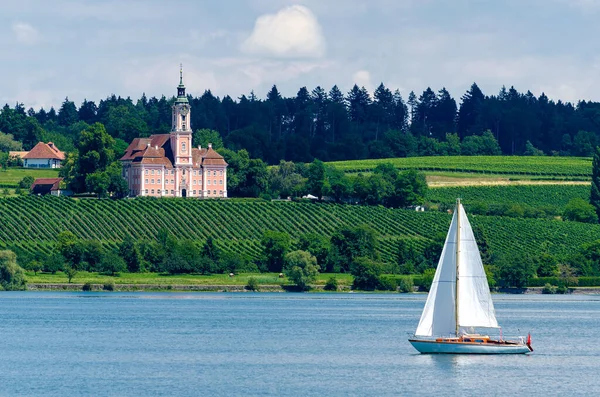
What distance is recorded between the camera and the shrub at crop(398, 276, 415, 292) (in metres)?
125

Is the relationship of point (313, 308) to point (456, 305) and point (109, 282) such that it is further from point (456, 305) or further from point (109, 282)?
point (456, 305)

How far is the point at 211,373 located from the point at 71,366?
6.87m

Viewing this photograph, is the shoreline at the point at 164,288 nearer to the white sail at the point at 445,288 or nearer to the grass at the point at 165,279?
the grass at the point at 165,279

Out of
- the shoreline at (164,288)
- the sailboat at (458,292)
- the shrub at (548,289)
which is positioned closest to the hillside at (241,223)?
the shrub at (548,289)

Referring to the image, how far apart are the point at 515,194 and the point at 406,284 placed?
68.2 metres

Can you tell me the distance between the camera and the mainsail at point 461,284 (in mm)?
59000

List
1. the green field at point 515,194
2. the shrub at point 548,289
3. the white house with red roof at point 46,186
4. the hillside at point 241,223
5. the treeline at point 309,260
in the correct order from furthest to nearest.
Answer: the green field at point 515,194, the white house with red roof at point 46,186, the hillside at point 241,223, the shrub at point 548,289, the treeline at point 309,260

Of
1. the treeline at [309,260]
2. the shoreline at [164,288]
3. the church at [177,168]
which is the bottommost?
the shoreline at [164,288]

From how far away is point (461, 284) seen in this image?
59.2 meters

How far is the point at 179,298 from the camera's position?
11694cm

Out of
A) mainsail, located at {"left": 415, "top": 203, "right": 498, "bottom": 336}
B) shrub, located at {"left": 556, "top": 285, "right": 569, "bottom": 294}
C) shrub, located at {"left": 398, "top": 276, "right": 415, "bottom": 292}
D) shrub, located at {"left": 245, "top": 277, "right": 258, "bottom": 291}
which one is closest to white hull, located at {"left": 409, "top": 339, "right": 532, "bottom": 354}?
mainsail, located at {"left": 415, "top": 203, "right": 498, "bottom": 336}

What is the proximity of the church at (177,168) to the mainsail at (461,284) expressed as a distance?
124797mm

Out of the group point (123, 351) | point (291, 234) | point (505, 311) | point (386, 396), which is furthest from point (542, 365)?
point (291, 234)

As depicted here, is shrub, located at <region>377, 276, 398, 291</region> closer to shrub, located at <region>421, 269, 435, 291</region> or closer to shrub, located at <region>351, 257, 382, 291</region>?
shrub, located at <region>351, 257, 382, 291</region>
